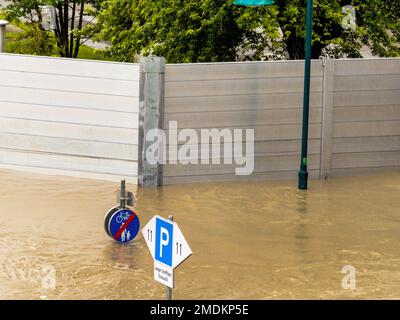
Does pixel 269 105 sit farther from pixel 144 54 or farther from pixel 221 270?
pixel 221 270

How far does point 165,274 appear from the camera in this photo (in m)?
10.1

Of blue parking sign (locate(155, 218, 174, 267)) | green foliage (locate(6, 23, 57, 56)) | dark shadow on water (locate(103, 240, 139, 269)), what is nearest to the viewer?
blue parking sign (locate(155, 218, 174, 267))

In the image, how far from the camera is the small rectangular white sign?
1002 centimetres

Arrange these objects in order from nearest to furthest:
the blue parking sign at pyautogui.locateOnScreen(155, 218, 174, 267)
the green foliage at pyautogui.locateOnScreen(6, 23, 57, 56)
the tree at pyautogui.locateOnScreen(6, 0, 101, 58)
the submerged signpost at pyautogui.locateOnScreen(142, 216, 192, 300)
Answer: the submerged signpost at pyautogui.locateOnScreen(142, 216, 192, 300)
the blue parking sign at pyautogui.locateOnScreen(155, 218, 174, 267)
the green foliage at pyautogui.locateOnScreen(6, 23, 57, 56)
the tree at pyautogui.locateOnScreen(6, 0, 101, 58)

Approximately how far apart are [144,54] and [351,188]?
5.91 meters

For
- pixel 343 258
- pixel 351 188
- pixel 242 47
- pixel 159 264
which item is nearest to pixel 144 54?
pixel 242 47

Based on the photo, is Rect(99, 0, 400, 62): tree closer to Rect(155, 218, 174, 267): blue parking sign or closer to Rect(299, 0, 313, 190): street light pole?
Rect(299, 0, 313, 190): street light pole

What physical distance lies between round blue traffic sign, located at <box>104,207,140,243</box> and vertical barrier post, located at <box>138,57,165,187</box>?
362cm

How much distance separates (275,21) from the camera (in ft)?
67.6

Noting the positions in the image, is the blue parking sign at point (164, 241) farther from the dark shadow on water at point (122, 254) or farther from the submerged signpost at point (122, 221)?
the submerged signpost at point (122, 221)

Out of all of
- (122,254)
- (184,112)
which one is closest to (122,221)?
(122,254)

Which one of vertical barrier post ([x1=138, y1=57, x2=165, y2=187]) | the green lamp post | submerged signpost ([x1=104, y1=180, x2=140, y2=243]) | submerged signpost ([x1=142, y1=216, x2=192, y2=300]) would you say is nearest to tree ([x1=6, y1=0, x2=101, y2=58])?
vertical barrier post ([x1=138, y1=57, x2=165, y2=187])

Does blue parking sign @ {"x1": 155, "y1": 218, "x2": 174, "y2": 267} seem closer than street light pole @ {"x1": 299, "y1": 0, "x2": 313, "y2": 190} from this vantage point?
Yes

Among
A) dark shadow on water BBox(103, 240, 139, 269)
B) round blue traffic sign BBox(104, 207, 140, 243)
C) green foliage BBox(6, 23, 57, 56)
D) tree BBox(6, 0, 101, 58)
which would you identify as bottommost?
dark shadow on water BBox(103, 240, 139, 269)
